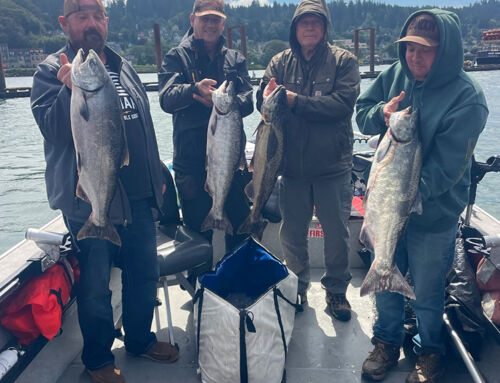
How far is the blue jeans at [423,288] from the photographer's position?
2648mm

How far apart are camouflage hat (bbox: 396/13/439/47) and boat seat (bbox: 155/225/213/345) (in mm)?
2182

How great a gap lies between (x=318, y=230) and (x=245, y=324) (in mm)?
2207

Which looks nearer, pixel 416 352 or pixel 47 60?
pixel 47 60

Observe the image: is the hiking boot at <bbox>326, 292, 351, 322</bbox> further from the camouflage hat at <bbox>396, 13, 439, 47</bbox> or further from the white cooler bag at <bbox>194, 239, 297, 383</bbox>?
the camouflage hat at <bbox>396, 13, 439, 47</bbox>

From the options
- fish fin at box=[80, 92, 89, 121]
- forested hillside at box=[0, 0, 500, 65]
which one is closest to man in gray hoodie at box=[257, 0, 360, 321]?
fish fin at box=[80, 92, 89, 121]

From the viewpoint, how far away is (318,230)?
4664mm

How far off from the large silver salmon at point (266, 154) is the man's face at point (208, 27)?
80cm

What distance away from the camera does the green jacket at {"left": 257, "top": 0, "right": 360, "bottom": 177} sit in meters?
3.36

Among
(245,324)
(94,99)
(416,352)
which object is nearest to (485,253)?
(416,352)

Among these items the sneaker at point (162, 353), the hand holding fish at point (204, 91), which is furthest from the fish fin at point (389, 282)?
the hand holding fish at point (204, 91)

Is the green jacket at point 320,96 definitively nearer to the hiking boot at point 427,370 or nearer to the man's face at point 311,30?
the man's face at point 311,30

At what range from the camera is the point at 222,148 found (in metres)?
3.20

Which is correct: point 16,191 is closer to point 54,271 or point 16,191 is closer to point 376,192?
Answer: point 54,271

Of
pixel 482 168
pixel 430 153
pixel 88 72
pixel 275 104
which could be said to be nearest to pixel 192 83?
pixel 275 104
